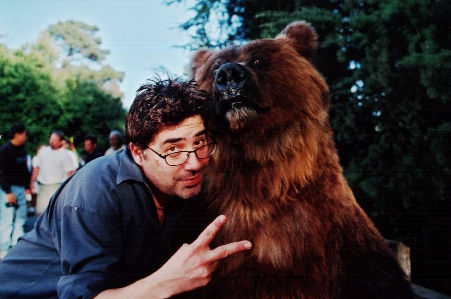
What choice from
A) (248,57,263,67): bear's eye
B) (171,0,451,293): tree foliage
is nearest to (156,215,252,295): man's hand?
(248,57,263,67): bear's eye

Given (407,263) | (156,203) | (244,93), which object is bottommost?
(407,263)

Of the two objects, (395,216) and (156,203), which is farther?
(395,216)

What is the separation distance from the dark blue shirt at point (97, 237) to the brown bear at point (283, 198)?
31 centimetres

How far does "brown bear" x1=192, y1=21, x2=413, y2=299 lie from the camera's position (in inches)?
76.2

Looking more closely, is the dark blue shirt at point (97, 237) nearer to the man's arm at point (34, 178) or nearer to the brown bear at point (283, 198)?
the brown bear at point (283, 198)

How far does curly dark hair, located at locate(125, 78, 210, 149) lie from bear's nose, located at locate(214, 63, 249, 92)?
14 cm

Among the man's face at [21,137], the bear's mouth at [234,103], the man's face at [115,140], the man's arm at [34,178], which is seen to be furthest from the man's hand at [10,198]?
the bear's mouth at [234,103]

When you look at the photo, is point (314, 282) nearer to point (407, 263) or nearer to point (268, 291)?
point (268, 291)

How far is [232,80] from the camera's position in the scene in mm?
2076

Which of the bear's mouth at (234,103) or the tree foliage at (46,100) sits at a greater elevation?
the tree foliage at (46,100)

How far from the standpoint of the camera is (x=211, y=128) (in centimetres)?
225

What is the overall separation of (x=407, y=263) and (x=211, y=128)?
2355 mm

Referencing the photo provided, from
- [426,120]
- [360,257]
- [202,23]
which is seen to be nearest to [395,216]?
[426,120]

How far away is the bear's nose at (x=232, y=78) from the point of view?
6.75 ft
